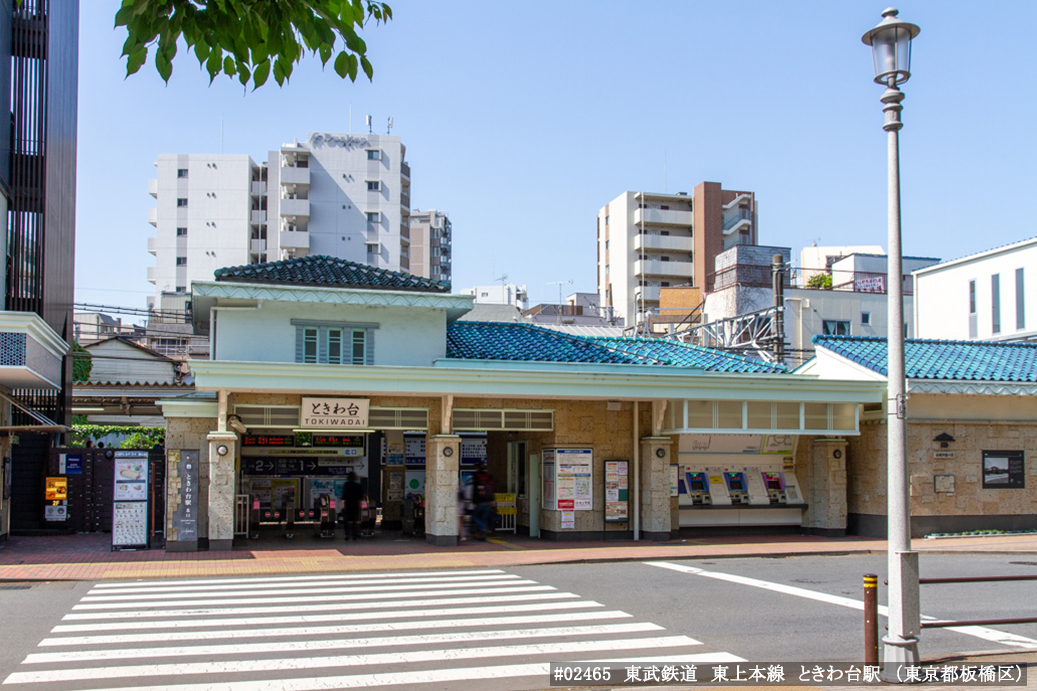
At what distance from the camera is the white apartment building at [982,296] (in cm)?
3222

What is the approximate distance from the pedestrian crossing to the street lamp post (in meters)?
1.85

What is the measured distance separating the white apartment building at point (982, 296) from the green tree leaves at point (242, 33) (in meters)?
31.2

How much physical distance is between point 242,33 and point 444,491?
1654cm

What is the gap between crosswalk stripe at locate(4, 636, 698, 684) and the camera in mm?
9188

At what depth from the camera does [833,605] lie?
1338 cm

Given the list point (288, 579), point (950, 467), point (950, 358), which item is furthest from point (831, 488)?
point (288, 579)

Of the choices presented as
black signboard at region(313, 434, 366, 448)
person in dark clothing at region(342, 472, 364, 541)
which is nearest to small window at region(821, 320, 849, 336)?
black signboard at region(313, 434, 366, 448)

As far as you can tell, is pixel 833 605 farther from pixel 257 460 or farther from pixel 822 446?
pixel 257 460

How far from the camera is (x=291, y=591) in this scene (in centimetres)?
1487

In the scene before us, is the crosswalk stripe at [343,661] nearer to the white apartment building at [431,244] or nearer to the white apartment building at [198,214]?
the white apartment building at [198,214]

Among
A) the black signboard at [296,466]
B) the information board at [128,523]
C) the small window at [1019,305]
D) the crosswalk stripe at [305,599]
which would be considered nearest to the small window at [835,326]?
the small window at [1019,305]

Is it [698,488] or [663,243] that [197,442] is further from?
[663,243]

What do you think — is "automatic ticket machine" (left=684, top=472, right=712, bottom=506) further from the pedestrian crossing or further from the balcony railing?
the balcony railing

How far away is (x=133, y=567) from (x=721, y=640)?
1191 centimetres
